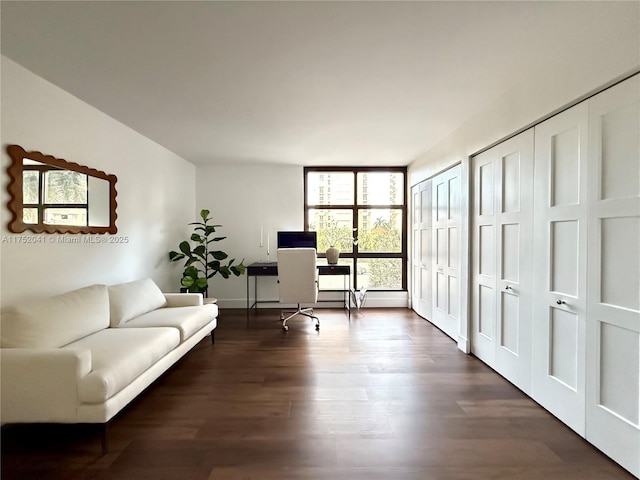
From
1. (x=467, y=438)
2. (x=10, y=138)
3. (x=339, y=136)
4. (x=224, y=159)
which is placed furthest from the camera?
(x=224, y=159)

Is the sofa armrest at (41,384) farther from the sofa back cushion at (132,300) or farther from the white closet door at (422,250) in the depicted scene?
the white closet door at (422,250)

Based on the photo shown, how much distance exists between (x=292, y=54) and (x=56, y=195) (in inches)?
83.9

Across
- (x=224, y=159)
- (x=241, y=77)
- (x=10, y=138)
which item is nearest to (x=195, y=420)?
(x=10, y=138)

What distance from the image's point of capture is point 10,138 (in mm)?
2244

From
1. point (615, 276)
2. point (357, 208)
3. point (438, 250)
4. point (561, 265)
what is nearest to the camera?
point (615, 276)

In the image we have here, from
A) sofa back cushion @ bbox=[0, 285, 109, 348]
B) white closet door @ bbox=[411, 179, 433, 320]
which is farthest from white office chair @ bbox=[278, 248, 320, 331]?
sofa back cushion @ bbox=[0, 285, 109, 348]

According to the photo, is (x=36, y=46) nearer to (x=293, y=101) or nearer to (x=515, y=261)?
(x=293, y=101)

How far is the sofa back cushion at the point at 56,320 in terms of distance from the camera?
6.77 ft

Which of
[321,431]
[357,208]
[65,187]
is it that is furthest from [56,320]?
[357,208]

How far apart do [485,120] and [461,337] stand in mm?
2220

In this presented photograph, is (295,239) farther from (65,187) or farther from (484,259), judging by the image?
(65,187)

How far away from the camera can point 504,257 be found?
9.44 feet

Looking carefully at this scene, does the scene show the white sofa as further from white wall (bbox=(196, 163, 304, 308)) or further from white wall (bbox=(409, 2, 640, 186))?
white wall (bbox=(409, 2, 640, 186))

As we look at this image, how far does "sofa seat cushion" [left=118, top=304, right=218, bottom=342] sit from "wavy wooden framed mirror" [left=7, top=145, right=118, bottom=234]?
0.93 meters
